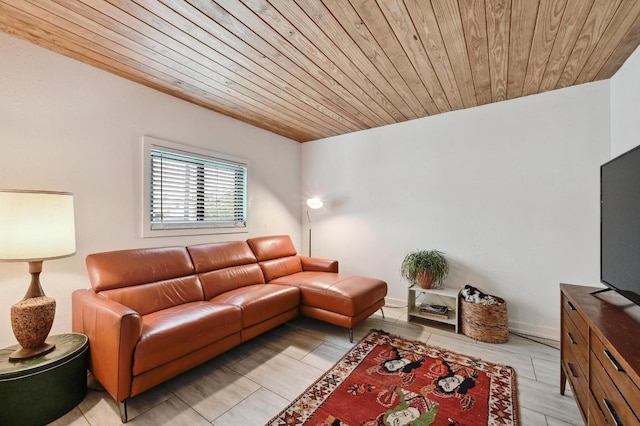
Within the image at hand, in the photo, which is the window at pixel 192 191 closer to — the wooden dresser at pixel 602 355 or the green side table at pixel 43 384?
the green side table at pixel 43 384

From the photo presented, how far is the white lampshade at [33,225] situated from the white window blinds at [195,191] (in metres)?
0.97

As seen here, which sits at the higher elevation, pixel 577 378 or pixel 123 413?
pixel 577 378

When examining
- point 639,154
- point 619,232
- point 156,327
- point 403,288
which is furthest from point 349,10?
point 403,288

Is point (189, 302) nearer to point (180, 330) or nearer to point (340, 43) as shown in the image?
point (180, 330)

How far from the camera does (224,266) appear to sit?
2.88 metres

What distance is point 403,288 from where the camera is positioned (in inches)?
135

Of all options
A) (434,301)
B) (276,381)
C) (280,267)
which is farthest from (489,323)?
(280,267)

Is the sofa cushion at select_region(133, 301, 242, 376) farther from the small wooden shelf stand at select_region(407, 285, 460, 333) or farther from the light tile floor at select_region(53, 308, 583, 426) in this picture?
the small wooden shelf stand at select_region(407, 285, 460, 333)

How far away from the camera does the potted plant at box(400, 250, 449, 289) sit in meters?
2.97

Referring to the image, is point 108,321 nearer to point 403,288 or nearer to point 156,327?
point 156,327

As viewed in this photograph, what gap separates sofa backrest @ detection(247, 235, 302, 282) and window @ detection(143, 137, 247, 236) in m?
0.37

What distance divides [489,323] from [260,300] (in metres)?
Result: 2.14

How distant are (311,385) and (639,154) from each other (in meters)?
2.25

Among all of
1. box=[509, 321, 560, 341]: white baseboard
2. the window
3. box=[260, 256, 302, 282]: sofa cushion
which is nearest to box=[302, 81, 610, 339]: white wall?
box=[509, 321, 560, 341]: white baseboard
